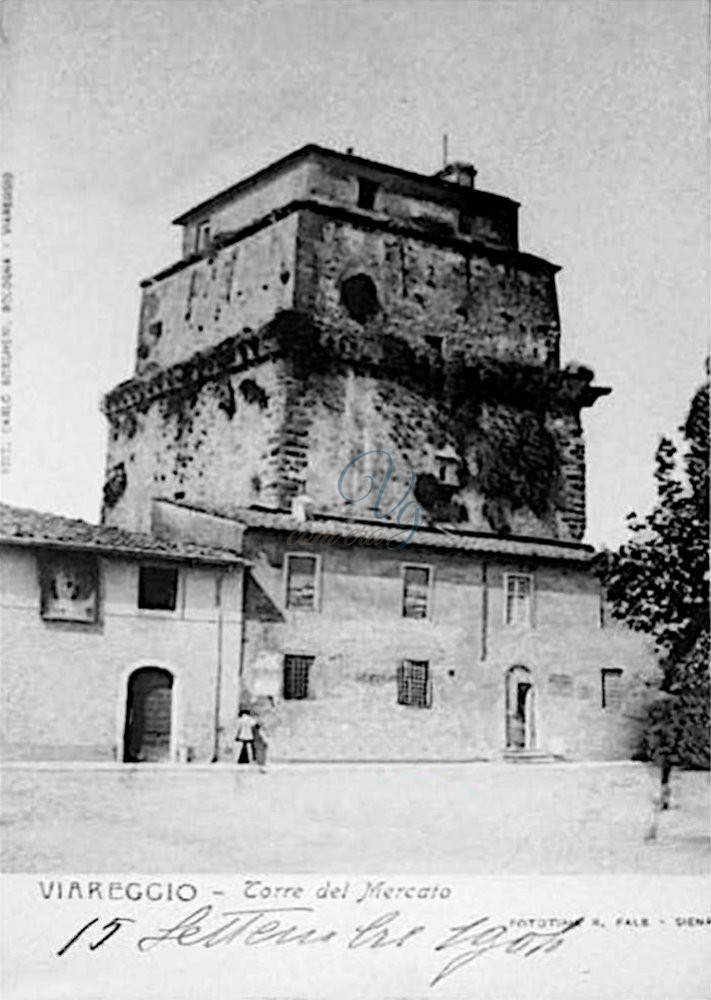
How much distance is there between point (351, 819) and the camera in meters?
2.25

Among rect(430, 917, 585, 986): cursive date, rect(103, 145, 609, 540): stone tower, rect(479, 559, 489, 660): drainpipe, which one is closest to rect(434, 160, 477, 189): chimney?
rect(103, 145, 609, 540): stone tower

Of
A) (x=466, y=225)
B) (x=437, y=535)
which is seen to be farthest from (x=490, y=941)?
(x=466, y=225)

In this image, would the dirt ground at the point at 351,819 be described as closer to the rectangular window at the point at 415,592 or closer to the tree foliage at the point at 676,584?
the tree foliage at the point at 676,584

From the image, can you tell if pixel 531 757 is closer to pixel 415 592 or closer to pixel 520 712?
pixel 520 712

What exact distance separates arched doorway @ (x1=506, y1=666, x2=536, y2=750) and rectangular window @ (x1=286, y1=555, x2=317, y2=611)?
0.42m

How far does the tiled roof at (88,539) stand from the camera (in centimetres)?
221

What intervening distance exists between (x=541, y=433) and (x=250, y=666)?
0.78m

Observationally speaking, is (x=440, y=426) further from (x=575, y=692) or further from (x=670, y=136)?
(x=670, y=136)

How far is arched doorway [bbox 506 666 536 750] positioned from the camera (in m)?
2.38

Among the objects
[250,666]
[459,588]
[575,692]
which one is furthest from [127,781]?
[575,692]

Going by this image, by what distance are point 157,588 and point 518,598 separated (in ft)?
2.37

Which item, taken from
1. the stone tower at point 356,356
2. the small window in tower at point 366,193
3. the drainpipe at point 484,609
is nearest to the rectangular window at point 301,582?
the stone tower at point 356,356

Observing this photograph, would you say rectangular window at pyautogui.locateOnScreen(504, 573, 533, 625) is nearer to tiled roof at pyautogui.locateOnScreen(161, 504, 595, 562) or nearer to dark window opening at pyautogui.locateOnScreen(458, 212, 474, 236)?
tiled roof at pyautogui.locateOnScreen(161, 504, 595, 562)

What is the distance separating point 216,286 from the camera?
2.49 m
